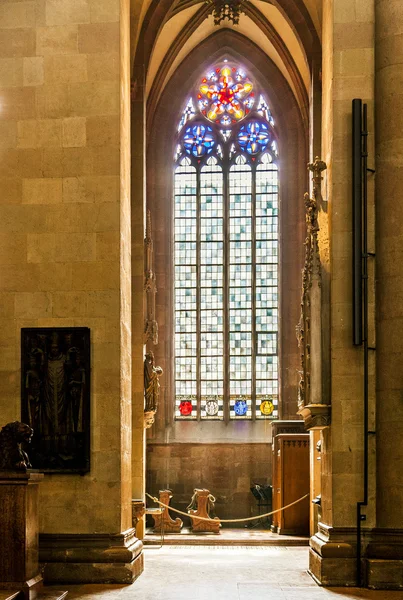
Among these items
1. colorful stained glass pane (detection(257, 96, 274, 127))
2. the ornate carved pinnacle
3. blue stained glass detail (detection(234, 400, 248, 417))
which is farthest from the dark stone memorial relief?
colorful stained glass pane (detection(257, 96, 274, 127))

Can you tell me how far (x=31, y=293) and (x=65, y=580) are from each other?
137 inches

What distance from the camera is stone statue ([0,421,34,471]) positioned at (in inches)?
406

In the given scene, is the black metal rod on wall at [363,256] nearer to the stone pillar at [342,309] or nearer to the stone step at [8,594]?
the stone pillar at [342,309]

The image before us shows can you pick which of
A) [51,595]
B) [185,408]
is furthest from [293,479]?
[51,595]

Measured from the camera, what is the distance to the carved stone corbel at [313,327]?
41.1ft

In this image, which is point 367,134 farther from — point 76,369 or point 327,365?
point 76,369

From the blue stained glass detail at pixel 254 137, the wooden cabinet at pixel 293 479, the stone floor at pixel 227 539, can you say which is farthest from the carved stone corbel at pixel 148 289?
the blue stained glass detail at pixel 254 137

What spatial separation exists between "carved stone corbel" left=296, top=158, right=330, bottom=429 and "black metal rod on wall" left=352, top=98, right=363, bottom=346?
0.51m

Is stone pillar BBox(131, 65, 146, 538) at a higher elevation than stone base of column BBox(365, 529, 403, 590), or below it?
higher

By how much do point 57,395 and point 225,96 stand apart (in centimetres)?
1417

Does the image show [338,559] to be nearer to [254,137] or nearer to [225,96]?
[254,137]

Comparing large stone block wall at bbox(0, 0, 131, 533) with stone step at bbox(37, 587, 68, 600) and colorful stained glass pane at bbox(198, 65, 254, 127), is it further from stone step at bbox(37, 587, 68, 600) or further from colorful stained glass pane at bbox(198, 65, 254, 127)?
colorful stained glass pane at bbox(198, 65, 254, 127)

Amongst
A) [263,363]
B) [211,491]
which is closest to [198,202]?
[263,363]

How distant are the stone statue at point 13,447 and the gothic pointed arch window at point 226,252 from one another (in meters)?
13.5
